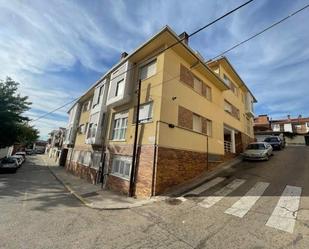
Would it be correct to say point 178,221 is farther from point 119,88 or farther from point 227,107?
point 227,107

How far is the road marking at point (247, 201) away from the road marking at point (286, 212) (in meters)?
0.86

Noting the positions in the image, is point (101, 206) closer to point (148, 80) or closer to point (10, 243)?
point (10, 243)

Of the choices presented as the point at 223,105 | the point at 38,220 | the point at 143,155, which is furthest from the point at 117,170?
the point at 223,105

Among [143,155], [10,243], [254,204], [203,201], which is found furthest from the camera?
[143,155]

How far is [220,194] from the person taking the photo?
9.02 metres

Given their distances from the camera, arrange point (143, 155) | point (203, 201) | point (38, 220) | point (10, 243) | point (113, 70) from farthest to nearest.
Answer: point (113, 70), point (143, 155), point (203, 201), point (38, 220), point (10, 243)

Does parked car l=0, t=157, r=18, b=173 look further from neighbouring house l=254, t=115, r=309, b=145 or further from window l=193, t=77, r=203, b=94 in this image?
neighbouring house l=254, t=115, r=309, b=145

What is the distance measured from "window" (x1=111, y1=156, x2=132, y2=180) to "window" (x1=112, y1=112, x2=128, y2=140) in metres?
1.57

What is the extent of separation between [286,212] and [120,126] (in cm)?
1052

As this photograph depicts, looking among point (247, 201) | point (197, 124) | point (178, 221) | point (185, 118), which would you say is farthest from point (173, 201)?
point (197, 124)

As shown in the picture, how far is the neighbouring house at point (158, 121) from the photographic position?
10127 millimetres

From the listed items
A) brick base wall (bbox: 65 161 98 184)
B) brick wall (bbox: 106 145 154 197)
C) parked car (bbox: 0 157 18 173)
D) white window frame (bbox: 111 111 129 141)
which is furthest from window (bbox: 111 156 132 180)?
parked car (bbox: 0 157 18 173)

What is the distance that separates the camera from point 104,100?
15.8m

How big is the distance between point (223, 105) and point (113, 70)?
10.7 meters
